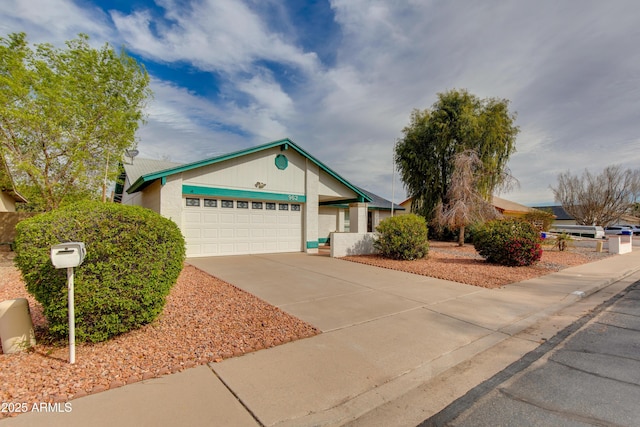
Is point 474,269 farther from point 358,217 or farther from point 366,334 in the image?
point 366,334

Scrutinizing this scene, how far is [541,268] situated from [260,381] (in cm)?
1117

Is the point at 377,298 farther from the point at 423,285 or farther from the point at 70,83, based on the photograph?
the point at 70,83

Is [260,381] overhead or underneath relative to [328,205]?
underneath

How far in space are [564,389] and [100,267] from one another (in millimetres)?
5291

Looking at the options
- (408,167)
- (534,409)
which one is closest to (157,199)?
(534,409)

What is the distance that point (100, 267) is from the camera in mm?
3590

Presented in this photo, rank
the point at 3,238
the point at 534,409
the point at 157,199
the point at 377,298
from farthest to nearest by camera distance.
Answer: the point at 3,238 → the point at 157,199 → the point at 377,298 → the point at 534,409

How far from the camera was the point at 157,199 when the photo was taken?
1130 cm

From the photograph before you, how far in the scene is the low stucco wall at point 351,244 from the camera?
12655mm

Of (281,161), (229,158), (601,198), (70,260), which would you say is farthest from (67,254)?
(601,198)

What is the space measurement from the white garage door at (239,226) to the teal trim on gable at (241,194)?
36 cm

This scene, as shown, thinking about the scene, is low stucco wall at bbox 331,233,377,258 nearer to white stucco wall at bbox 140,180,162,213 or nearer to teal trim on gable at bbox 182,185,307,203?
teal trim on gable at bbox 182,185,307,203

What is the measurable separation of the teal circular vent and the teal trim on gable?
49.3 inches

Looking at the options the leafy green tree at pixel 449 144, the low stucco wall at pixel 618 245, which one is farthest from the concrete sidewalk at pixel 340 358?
the leafy green tree at pixel 449 144
